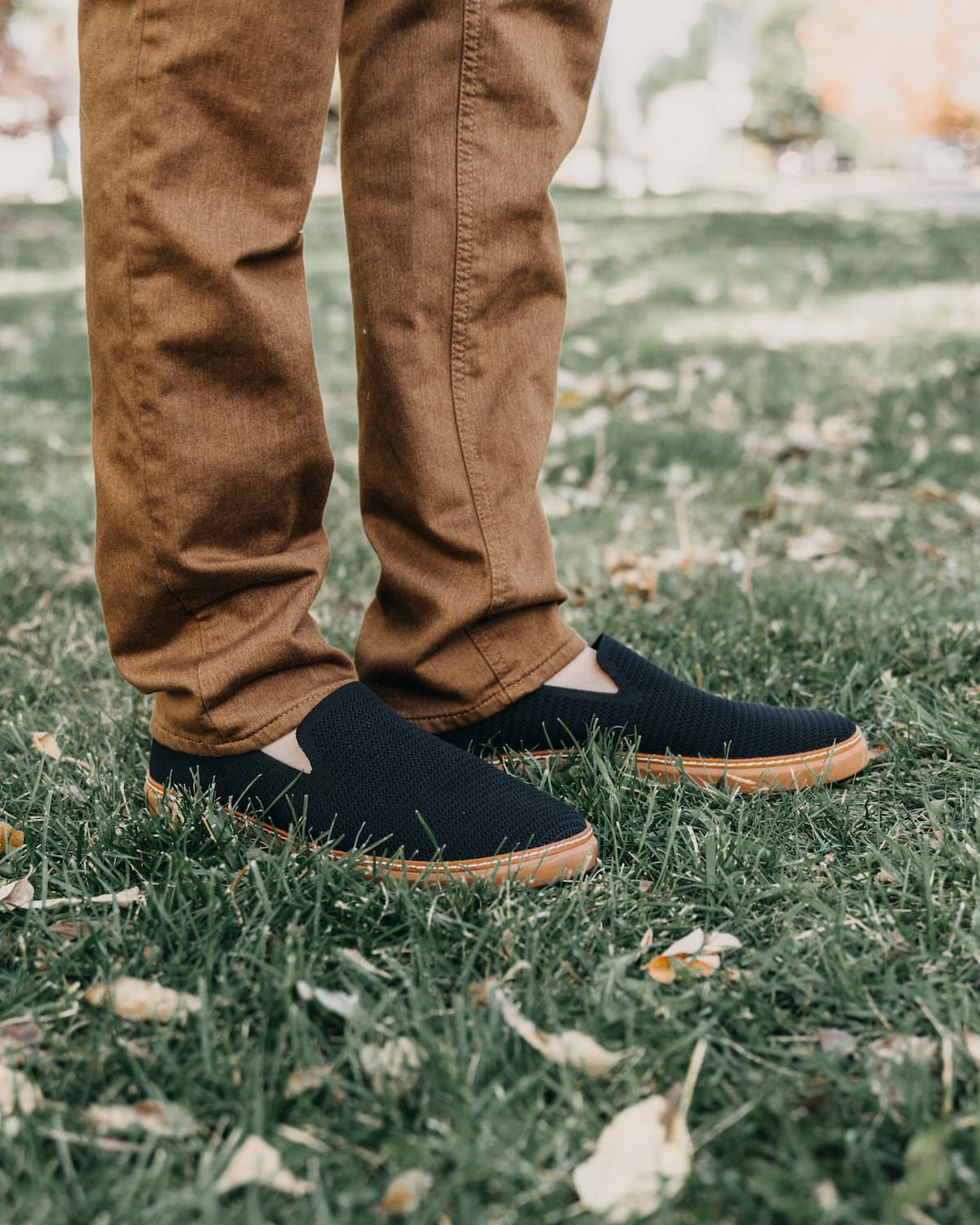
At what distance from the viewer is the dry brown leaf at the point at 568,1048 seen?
935 mm

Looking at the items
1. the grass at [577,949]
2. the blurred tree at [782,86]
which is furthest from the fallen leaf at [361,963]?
the blurred tree at [782,86]

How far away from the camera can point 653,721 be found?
1.44 meters

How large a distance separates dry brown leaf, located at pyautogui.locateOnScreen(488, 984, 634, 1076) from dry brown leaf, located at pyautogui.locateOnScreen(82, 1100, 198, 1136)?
264 millimetres

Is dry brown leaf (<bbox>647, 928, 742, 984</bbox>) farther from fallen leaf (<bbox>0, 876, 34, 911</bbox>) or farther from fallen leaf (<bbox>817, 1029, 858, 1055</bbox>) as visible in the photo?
fallen leaf (<bbox>0, 876, 34, 911</bbox>)

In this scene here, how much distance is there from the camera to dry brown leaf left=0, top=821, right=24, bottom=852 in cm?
129

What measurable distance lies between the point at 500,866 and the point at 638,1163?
40 cm

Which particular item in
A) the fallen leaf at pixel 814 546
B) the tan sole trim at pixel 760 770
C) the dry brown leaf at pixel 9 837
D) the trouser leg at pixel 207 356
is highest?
the trouser leg at pixel 207 356

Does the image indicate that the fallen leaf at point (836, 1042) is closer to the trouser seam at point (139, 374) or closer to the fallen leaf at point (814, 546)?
the trouser seam at point (139, 374)

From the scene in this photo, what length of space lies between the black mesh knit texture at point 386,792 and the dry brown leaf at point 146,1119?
359mm

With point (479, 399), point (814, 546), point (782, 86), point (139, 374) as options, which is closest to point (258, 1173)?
point (139, 374)

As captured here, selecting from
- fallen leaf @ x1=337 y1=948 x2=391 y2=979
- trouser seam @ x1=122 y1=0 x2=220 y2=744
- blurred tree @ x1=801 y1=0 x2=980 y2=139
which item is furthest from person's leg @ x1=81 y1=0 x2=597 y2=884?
blurred tree @ x1=801 y1=0 x2=980 y2=139

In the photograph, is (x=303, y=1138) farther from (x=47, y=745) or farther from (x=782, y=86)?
(x=782, y=86)

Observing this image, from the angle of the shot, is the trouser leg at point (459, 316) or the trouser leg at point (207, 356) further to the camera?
the trouser leg at point (459, 316)

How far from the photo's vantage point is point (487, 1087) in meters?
0.90
